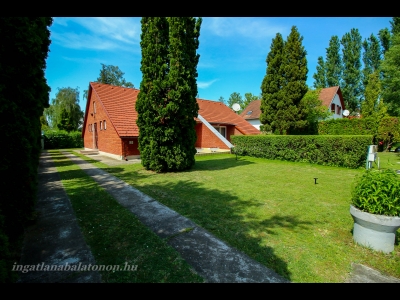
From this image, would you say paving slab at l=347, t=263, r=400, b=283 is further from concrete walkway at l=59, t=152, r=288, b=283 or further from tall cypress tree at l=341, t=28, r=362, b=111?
tall cypress tree at l=341, t=28, r=362, b=111

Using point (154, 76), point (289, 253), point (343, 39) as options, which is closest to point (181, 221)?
point (289, 253)

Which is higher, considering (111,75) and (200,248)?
(111,75)

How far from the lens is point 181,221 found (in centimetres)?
427

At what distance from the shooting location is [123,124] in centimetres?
1551

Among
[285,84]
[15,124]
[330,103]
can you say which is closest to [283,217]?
[15,124]

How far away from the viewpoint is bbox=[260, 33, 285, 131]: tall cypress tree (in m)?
16.5

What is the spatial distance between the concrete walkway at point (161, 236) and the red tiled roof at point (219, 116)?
17.3 m

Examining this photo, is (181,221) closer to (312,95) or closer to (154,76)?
(154,76)

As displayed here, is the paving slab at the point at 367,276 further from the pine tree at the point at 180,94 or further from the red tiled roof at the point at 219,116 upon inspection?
the red tiled roof at the point at 219,116

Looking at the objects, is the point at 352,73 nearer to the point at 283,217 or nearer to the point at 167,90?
the point at 167,90

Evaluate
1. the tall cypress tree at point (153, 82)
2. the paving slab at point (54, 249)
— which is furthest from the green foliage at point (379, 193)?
the tall cypress tree at point (153, 82)

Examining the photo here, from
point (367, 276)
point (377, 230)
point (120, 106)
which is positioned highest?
point (120, 106)

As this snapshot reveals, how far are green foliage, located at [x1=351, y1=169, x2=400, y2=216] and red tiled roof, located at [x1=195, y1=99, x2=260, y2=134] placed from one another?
18.0 meters

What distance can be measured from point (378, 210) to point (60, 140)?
3771 centimetres
